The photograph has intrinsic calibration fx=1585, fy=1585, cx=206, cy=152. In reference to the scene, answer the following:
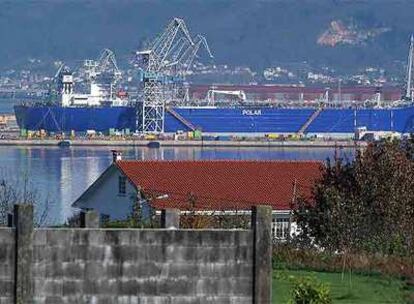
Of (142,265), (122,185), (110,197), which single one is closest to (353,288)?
(142,265)

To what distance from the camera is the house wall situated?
19.2 metres

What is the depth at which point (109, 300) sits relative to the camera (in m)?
7.21

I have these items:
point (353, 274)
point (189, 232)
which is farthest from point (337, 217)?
point (189, 232)

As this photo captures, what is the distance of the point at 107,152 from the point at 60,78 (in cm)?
2553

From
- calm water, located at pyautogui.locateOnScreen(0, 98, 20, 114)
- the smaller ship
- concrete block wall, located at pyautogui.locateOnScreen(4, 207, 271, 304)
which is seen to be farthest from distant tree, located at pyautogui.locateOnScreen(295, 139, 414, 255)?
calm water, located at pyautogui.locateOnScreen(0, 98, 20, 114)

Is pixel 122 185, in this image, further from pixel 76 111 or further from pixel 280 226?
pixel 76 111

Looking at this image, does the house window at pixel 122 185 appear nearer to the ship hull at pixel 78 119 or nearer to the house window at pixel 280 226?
the house window at pixel 280 226

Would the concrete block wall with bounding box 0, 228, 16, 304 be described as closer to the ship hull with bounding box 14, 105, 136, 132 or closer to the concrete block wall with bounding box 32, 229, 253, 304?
the concrete block wall with bounding box 32, 229, 253, 304

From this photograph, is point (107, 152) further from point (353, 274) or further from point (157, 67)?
point (353, 274)

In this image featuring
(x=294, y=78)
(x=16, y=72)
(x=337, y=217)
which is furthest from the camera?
(x=16, y=72)

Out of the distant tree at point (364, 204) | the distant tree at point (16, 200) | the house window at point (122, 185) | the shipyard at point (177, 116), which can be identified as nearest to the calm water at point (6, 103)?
the shipyard at point (177, 116)

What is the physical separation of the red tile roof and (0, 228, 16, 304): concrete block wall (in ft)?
34.5

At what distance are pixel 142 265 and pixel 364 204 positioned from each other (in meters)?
7.26

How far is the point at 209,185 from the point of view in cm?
1914
